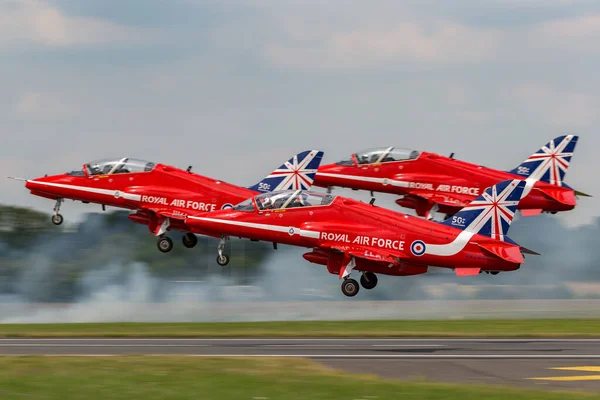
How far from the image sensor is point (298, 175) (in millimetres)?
54844

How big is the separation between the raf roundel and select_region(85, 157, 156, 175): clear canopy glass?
48.3 ft

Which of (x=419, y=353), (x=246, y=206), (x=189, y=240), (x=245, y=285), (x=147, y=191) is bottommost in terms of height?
(x=245, y=285)

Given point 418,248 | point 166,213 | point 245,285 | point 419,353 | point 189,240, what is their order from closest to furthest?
1. point 419,353
2. point 418,248
3. point 166,213
4. point 189,240
5. point 245,285

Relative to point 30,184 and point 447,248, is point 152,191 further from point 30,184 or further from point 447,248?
point 447,248

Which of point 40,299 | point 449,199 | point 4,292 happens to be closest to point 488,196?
point 449,199

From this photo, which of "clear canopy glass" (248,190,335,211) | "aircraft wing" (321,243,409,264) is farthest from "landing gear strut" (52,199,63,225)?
"aircraft wing" (321,243,409,264)

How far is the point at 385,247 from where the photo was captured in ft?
152

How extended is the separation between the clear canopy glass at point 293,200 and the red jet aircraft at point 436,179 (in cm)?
751

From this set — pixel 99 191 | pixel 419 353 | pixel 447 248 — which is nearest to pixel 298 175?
pixel 99 191

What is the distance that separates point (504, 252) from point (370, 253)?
6.21m

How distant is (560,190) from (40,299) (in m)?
37.8

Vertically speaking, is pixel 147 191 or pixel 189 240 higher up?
pixel 147 191

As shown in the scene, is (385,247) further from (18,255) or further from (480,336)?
(18,255)

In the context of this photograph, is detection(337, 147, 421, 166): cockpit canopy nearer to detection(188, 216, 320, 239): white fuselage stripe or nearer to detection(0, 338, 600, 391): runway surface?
detection(188, 216, 320, 239): white fuselage stripe
